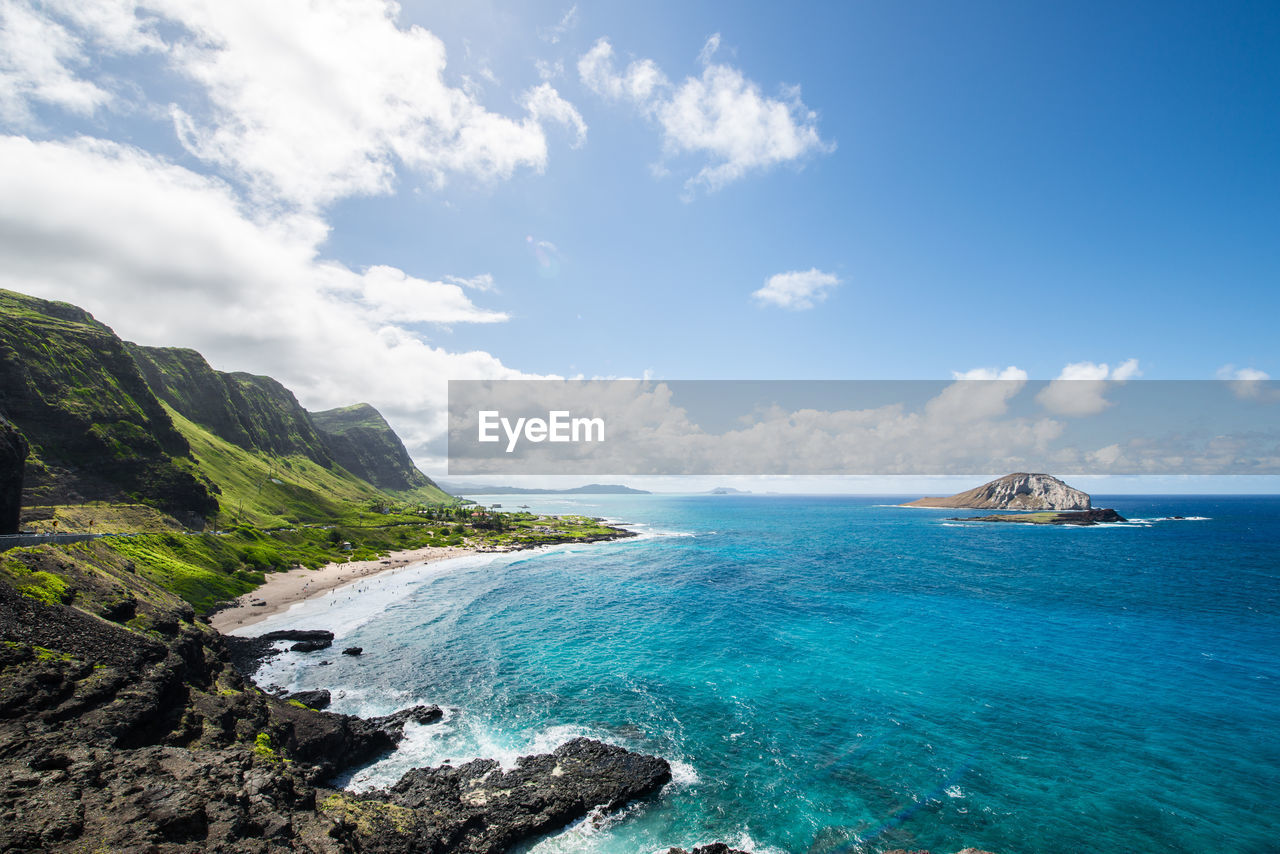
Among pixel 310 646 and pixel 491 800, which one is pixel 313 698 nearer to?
pixel 310 646

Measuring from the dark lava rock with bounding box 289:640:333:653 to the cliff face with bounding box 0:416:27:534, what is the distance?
1290 inches

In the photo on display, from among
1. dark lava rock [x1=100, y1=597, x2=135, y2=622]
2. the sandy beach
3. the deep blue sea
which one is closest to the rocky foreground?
dark lava rock [x1=100, y1=597, x2=135, y2=622]

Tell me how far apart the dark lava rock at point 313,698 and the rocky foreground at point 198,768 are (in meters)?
4.45

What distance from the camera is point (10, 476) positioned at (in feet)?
161

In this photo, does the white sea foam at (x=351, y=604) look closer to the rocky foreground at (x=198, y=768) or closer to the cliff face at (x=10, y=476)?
the cliff face at (x=10, y=476)

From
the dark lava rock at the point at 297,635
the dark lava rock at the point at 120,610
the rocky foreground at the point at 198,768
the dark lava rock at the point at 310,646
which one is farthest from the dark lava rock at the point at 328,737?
the dark lava rock at the point at 297,635

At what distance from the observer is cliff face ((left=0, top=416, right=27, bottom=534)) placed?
4831 cm

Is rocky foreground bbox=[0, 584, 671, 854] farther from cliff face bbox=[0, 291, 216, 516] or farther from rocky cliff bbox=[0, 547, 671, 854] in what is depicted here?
cliff face bbox=[0, 291, 216, 516]

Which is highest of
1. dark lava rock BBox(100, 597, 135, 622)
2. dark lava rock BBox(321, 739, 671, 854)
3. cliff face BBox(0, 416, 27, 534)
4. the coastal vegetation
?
cliff face BBox(0, 416, 27, 534)

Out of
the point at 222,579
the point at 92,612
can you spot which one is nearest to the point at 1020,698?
the point at 92,612

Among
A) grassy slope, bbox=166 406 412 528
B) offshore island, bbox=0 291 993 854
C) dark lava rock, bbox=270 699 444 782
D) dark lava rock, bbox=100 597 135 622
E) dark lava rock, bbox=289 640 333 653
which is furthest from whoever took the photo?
grassy slope, bbox=166 406 412 528

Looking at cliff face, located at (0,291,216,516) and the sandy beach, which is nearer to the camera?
the sandy beach

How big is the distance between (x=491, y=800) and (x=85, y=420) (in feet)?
403

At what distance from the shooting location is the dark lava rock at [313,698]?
3741cm
